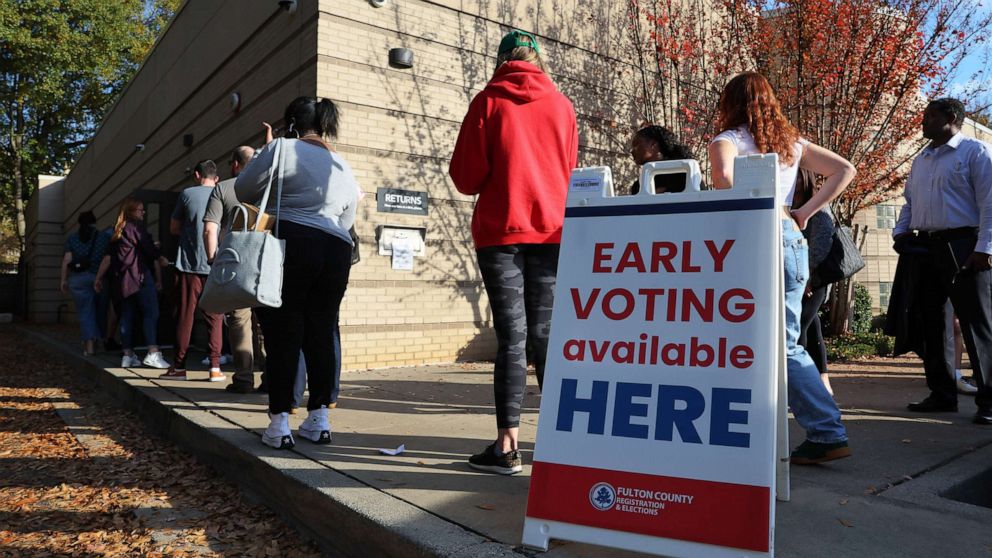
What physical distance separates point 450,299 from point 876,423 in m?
4.77

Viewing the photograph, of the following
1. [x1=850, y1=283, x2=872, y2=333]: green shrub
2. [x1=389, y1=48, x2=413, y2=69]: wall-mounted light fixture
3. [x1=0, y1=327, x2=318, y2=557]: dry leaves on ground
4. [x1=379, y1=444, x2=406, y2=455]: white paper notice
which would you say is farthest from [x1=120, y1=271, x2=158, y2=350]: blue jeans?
[x1=850, y1=283, x2=872, y2=333]: green shrub

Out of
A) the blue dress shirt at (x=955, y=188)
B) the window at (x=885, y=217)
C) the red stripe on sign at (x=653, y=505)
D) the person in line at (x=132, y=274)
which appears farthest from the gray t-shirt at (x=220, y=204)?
the window at (x=885, y=217)

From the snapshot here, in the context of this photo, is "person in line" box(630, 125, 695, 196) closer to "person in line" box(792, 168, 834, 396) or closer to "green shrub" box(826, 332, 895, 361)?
"person in line" box(792, 168, 834, 396)

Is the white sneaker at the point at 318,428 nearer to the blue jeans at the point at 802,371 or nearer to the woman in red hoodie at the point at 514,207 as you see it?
the woman in red hoodie at the point at 514,207

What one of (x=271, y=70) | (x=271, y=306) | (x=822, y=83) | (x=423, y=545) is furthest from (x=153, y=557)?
(x=822, y=83)

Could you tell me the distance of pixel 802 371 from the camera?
321 cm

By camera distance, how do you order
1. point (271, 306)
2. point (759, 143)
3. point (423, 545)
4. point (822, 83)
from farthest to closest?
point (822, 83), point (271, 306), point (759, 143), point (423, 545)

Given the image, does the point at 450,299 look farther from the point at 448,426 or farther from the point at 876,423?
the point at 876,423

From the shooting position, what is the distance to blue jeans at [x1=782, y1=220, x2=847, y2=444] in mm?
3176

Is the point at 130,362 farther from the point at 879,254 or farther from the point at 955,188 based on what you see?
the point at 879,254

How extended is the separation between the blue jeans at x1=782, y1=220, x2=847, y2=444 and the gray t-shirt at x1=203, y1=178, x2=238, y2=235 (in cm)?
400

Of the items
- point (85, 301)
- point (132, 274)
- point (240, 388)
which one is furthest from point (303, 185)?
point (85, 301)

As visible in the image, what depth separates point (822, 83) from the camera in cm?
909

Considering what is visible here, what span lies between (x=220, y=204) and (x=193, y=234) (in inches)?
49.6
